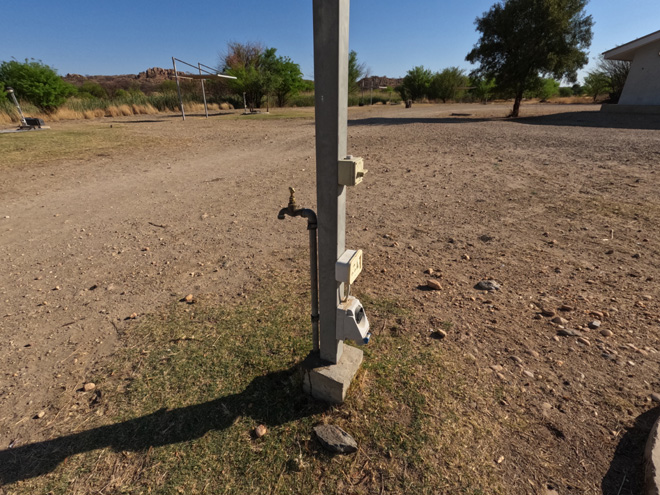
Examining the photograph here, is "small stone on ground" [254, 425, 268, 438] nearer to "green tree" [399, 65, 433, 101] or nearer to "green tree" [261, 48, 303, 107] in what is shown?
"green tree" [261, 48, 303, 107]

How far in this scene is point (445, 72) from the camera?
45.0 m

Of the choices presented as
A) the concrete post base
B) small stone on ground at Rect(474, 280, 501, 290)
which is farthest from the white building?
the concrete post base

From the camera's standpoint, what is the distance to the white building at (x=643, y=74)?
51.1 feet

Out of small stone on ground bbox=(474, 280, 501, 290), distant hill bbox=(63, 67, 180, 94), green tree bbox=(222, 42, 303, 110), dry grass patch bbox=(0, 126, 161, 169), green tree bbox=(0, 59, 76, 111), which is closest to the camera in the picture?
small stone on ground bbox=(474, 280, 501, 290)

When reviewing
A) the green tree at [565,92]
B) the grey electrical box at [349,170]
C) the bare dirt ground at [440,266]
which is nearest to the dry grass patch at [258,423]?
the bare dirt ground at [440,266]

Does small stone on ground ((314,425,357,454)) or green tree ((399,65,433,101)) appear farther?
green tree ((399,65,433,101))

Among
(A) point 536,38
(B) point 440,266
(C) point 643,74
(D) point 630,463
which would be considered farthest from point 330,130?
(C) point 643,74

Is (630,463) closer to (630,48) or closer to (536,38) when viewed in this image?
(536,38)

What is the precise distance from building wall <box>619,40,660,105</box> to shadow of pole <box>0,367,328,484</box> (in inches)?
872

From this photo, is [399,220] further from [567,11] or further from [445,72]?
[445,72]

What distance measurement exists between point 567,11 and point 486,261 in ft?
62.1

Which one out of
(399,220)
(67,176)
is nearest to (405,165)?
(399,220)

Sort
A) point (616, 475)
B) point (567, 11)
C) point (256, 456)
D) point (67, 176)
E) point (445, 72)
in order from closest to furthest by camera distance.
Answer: point (616, 475) < point (256, 456) < point (67, 176) < point (567, 11) < point (445, 72)

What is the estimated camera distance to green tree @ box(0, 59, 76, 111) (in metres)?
22.4
